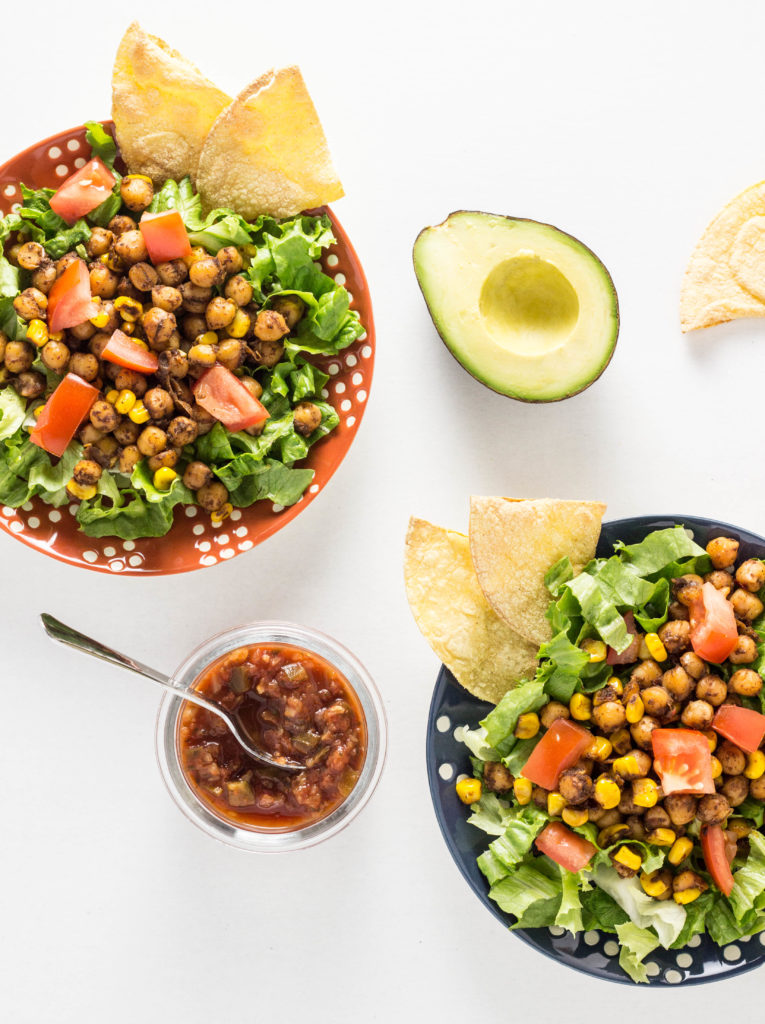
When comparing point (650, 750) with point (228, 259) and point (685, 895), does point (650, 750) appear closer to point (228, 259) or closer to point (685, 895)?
point (685, 895)

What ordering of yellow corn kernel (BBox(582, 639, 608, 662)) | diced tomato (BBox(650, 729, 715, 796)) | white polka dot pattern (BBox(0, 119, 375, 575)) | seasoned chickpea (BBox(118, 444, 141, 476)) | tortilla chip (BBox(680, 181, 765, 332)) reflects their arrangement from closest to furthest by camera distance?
diced tomato (BBox(650, 729, 715, 796)), yellow corn kernel (BBox(582, 639, 608, 662)), seasoned chickpea (BBox(118, 444, 141, 476)), white polka dot pattern (BBox(0, 119, 375, 575)), tortilla chip (BBox(680, 181, 765, 332))

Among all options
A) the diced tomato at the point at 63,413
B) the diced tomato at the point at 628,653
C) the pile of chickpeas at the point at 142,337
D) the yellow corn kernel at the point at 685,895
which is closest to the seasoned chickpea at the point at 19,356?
the pile of chickpeas at the point at 142,337

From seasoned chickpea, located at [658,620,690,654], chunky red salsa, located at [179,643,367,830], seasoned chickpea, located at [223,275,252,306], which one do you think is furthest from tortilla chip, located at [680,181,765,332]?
chunky red salsa, located at [179,643,367,830]

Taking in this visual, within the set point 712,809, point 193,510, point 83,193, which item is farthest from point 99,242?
point 712,809

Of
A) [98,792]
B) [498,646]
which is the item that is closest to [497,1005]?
[498,646]

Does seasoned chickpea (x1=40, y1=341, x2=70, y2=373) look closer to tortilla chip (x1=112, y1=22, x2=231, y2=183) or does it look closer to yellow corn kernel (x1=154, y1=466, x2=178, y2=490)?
yellow corn kernel (x1=154, y1=466, x2=178, y2=490)
